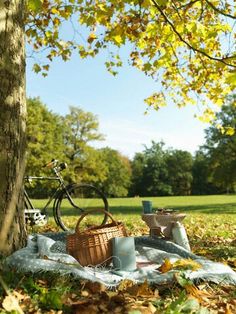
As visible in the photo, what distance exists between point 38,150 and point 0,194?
34.3 m

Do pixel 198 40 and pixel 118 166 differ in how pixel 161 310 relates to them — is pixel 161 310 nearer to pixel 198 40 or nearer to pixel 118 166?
pixel 198 40

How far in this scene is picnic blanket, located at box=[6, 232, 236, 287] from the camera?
143 inches

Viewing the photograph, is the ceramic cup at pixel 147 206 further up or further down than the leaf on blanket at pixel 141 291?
further up

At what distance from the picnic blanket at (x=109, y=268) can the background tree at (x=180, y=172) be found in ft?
176

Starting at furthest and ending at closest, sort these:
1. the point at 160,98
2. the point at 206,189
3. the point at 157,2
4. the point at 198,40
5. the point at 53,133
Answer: the point at 206,189
the point at 53,133
the point at 160,98
the point at 198,40
the point at 157,2

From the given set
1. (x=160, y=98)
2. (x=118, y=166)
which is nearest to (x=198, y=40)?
(x=160, y=98)

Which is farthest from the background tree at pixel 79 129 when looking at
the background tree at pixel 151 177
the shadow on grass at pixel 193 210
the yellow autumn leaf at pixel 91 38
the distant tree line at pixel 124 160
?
the yellow autumn leaf at pixel 91 38

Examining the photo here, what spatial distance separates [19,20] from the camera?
4457 mm

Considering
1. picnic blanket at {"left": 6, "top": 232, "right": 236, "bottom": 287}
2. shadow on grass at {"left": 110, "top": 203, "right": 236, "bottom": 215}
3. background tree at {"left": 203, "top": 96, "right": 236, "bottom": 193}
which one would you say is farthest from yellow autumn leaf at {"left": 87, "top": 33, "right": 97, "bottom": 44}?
background tree at {"left": 203, "top": 96, "right": 236, "bottom": 193}

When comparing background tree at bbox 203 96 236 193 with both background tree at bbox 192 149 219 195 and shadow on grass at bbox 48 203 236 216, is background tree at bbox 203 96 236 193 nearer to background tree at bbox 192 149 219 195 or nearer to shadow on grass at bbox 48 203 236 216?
background tree at bbox 192 149 219 195

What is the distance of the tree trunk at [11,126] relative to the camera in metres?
4.07

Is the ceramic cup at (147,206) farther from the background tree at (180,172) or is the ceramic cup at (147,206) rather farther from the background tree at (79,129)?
the background tree at (180,172)

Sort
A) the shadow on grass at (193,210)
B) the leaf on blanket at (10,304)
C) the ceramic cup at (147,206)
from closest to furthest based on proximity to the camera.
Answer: the leaf on blanket at (10,304) < the ceramic cup at (147,206) < the shadow on grass at (193,210)

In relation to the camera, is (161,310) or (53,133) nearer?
(161,310)
